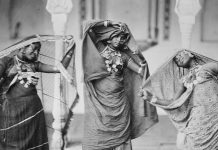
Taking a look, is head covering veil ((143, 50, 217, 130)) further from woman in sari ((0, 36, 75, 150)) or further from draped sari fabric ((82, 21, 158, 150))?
woman in sari ((0, 36, 75, 150))

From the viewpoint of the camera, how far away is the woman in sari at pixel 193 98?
6.87 meters

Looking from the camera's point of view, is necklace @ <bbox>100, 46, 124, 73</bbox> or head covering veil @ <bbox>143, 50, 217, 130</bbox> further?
head covering veil @ <bbox>143, 50, 217, 130</bbox>

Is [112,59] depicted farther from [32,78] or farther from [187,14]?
[187,14]

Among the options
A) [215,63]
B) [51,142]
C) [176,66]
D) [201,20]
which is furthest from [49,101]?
[201,20]

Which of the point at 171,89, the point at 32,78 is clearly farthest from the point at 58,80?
the point at 171,89

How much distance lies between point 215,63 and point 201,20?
433 centimetres

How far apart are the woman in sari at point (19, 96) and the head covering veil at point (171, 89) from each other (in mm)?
1512

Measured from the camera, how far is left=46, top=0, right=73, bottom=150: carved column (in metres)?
7.46

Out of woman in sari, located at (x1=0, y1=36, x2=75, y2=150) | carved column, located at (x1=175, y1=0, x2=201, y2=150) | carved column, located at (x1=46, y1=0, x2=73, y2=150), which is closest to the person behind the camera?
woman in sari, located at (x1=0, y1=36, x2=75, y2=150)

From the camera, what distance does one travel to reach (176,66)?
7238 millimetres

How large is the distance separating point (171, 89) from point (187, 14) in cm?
173

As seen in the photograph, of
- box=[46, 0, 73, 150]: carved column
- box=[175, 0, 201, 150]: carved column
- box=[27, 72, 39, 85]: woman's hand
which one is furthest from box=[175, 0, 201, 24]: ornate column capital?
box=[27, 72, 39, 85]: woman's hand

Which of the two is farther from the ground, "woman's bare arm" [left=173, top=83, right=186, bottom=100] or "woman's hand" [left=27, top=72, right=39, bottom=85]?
"woman's hand" [left=27, top=72, right=39, bottom=85]

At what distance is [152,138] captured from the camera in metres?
9.15
